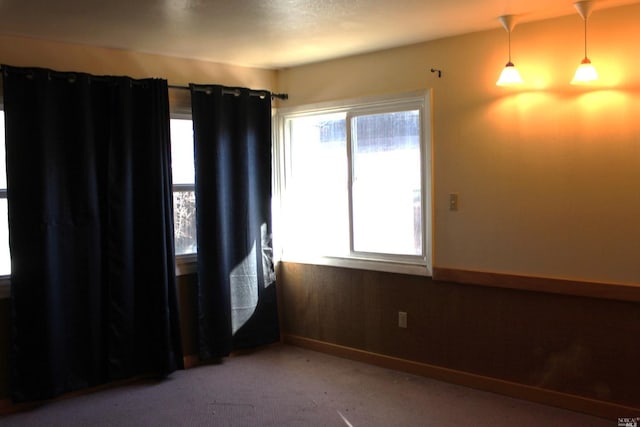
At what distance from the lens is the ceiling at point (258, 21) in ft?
9.91

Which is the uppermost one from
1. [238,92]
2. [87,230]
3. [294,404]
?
[238,92]

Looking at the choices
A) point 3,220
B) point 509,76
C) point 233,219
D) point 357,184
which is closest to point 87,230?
point 3,220

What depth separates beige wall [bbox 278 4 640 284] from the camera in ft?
10.4

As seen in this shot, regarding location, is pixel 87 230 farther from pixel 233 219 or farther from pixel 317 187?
pixel 317 187

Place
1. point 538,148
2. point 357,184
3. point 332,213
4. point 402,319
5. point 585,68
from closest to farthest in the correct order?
point 585,68
point 538,148
point 402,319
point 357,184
point 332,213

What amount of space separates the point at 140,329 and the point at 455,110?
261 centimetres

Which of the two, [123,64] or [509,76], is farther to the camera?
[123,64]

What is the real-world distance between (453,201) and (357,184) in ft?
2.76

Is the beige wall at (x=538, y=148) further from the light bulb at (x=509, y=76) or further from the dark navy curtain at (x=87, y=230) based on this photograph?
the dark navy curtain at (x=87, y=230)

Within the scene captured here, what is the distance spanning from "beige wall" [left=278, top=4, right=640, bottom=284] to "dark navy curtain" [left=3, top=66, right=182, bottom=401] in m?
1.82

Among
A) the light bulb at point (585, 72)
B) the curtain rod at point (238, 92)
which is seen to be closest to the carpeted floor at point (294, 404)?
the light bulb at point (585, 72)

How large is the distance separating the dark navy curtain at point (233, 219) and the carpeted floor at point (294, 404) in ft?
1.35

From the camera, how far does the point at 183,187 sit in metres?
4.30

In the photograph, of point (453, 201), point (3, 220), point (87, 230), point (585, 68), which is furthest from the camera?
point (453, 201)
